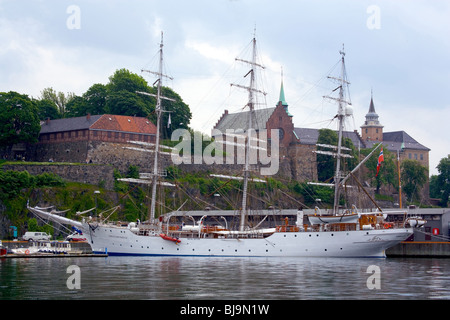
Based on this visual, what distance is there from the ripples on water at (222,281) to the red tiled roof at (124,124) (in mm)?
45536

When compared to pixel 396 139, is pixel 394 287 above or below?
below

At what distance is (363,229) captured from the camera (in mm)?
66375

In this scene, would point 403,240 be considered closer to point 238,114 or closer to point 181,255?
point 181,255

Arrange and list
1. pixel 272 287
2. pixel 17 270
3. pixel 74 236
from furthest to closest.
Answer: pixel 74 236 → pixel 17 270 → pixel 272 287

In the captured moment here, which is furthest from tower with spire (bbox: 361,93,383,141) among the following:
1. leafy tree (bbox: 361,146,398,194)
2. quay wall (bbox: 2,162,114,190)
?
quay wall (bbox: 2,162,114,190)

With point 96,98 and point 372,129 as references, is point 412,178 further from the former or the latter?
point 372,129

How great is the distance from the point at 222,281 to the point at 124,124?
6275 centimetres

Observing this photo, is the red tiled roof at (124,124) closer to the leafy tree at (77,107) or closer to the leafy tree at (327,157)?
the leafy tree at (77,107)

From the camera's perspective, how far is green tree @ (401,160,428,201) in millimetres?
128750

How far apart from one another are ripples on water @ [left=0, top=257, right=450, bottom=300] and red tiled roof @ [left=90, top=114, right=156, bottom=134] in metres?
45.5

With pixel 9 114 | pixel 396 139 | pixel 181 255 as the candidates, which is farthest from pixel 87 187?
pixel 396 139

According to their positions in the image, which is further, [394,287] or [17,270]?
[17,270]

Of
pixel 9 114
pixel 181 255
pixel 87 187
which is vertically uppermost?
pixel 9 114

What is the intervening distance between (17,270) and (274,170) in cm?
7437
